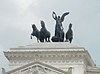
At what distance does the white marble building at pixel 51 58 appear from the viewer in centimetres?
9131

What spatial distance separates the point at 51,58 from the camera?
94000 mm

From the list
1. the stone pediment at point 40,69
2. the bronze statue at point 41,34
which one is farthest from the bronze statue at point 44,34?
the stone pediment at point 40,69

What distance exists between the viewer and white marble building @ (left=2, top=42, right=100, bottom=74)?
9131 centimetres

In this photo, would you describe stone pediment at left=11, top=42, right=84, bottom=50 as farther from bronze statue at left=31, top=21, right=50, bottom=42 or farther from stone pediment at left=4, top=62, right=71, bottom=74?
stone pediment at left=4, top=62, right=71, bottom=74

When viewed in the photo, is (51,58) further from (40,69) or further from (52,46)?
(40,69)

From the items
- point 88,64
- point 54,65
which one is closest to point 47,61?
point 54,65

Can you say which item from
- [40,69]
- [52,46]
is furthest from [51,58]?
[40,69]

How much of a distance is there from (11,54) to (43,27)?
6.92 meters

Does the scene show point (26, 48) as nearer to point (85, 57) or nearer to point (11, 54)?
point (11, 54)

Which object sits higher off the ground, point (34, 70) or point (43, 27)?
point (43, 27)

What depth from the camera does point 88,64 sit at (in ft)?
324

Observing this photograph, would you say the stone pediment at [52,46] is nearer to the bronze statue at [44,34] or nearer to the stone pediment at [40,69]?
the bronze statue at [44,34]

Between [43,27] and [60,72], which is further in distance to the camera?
[43,27]

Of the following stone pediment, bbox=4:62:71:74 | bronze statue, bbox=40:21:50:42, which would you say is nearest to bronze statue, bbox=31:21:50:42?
bronze statue, bbox=40:21:50:42
